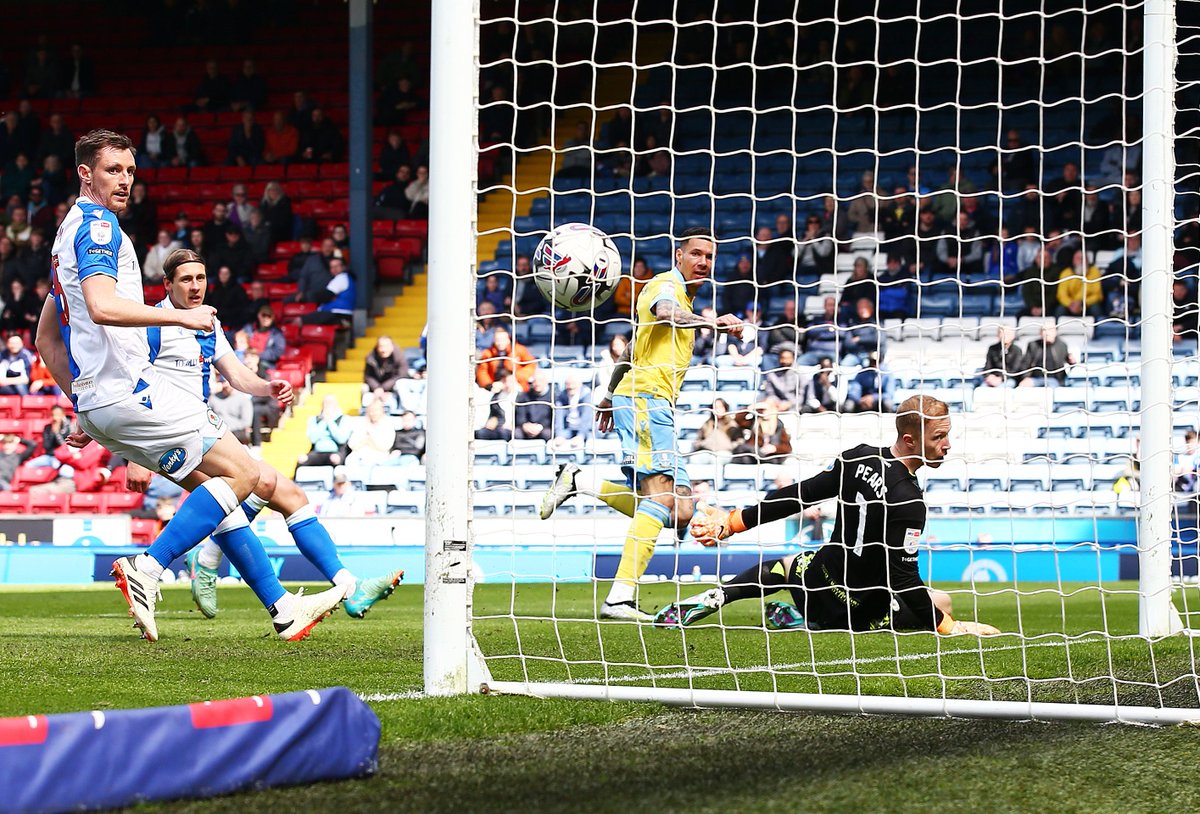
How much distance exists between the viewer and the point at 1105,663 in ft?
17.6

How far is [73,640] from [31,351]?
12794 millimetres

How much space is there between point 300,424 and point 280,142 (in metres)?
→ 5.21

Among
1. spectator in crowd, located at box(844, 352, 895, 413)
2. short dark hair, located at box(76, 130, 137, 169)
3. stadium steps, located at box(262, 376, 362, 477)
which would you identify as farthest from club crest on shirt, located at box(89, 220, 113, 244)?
stadium steps, located at box(262, 376, 362, 477)

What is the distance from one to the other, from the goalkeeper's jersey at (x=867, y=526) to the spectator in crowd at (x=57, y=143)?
1690 centimetres

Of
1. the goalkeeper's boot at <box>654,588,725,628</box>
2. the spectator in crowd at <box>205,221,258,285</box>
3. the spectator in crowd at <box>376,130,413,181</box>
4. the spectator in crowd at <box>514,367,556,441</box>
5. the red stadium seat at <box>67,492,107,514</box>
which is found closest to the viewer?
the goalkeeper's boot at <box>654,588,725,628</box>

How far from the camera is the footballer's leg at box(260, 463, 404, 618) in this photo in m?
6.23

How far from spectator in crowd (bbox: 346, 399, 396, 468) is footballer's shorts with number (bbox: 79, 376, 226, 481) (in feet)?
29.8

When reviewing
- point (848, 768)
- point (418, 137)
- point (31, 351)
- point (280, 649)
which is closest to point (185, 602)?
point (280, 649)

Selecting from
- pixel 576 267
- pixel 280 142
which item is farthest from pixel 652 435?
pixel 280 142

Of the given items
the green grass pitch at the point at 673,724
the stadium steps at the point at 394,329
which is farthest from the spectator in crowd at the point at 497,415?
the green grass pitch at the point at 673,724

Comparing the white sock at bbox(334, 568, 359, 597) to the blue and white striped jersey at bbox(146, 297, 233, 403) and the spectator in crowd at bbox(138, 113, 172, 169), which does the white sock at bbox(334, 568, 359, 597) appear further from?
the spectator in crowd at bbox(138, 113, 172, 169)

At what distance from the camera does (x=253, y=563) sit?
5.95 m

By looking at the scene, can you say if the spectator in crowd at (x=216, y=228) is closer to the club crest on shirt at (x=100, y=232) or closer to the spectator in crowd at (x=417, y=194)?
the spectator in crowd at (x=417, y=194)

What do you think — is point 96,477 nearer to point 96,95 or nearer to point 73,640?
point 96,95
